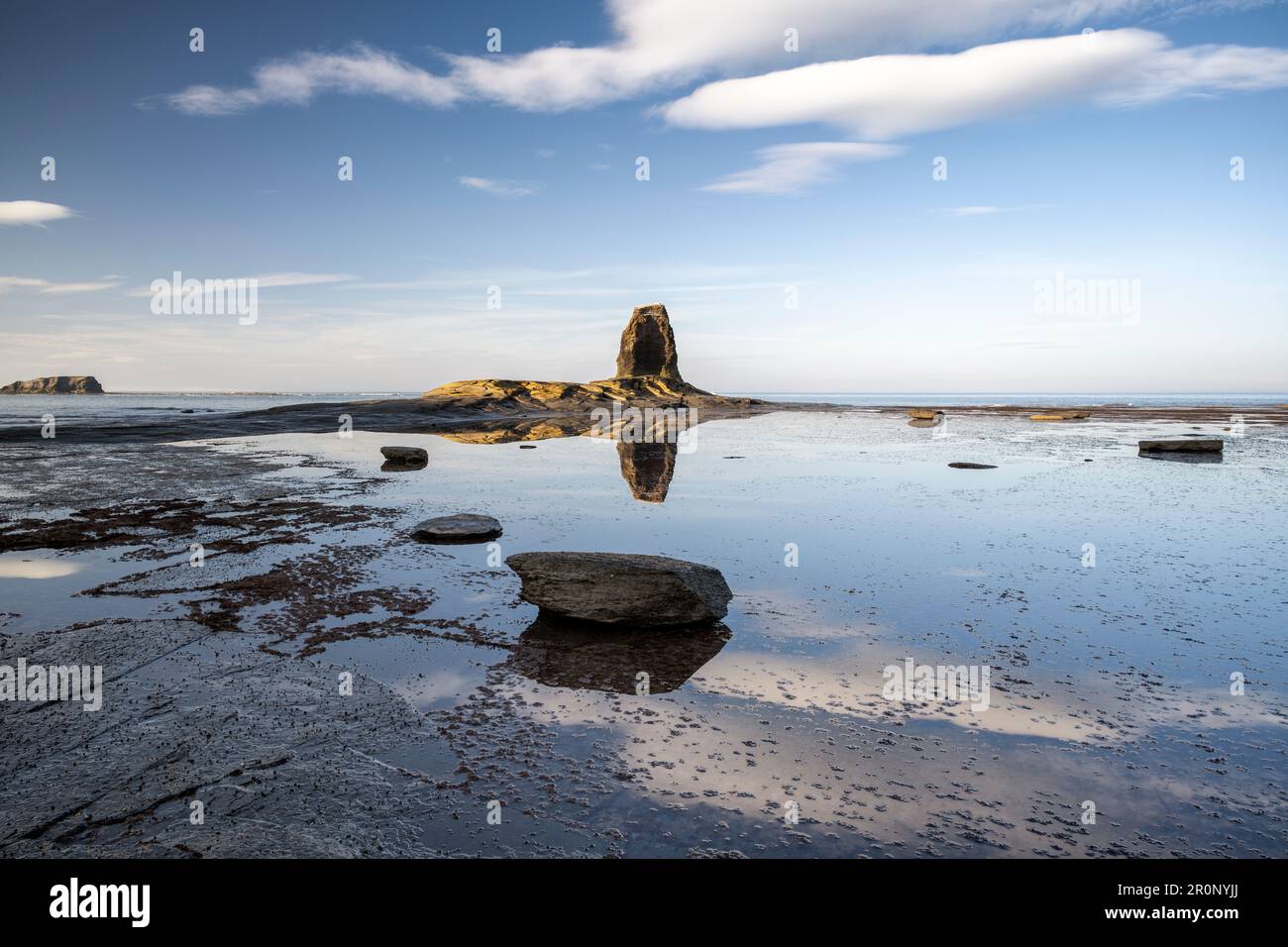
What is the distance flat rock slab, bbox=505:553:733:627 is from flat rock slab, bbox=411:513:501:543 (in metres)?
3.82

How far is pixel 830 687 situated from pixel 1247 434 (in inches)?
1838

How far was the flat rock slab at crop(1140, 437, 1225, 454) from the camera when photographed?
25.3m

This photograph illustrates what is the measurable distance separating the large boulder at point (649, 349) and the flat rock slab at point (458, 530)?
79.6 metres

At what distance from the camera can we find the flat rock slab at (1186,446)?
997 inches

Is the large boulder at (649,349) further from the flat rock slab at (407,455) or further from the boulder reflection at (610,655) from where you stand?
the boulder reflection at (610,655)

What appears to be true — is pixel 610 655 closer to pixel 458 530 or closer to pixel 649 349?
pixel 458 530

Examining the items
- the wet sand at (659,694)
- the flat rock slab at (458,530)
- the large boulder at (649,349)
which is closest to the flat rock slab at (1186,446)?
the wet sand at (659,694)

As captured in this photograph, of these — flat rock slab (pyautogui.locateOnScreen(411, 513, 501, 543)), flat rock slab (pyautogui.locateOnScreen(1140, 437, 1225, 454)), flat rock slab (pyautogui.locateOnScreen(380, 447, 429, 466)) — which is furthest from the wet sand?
flat rock slab (pyautogui.locateOnScreen(1140, 437, 1225, 454))

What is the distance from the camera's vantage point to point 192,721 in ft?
15.5

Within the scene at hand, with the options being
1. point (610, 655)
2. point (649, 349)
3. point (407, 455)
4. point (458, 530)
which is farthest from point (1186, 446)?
point (649, 349)

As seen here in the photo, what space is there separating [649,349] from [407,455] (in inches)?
2761

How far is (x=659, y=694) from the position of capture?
5.34 meters

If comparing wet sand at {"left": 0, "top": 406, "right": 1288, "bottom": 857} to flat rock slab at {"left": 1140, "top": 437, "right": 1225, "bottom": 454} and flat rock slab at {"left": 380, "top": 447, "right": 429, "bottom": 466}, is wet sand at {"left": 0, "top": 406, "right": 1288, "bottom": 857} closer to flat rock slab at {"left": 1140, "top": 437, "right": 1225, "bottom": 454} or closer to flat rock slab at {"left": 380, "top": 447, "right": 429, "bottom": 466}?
flat rock slab at {"left": 380, "top": 447, "right": 429, "bottom": 466}
